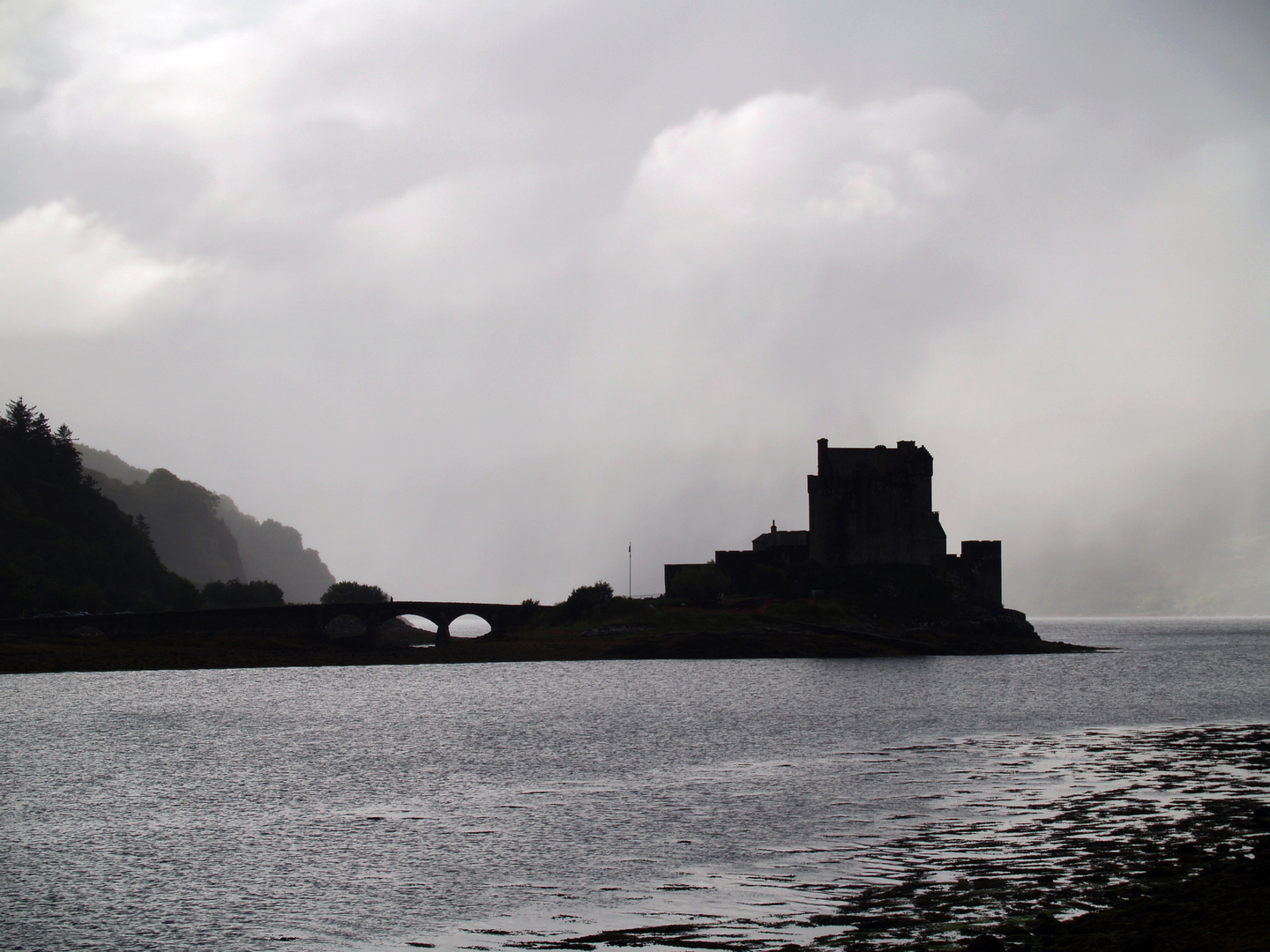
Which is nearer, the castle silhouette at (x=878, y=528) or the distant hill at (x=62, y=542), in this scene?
the distant hill at (x=62, y=542)

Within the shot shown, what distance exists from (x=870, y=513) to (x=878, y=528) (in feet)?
5.41

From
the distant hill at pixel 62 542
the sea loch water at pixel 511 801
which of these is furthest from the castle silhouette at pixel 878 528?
the distant hill at pixel 62 542

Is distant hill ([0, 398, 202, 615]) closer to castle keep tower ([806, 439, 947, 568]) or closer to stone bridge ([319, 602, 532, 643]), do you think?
stone bridge ([319, 602, 532, 643])

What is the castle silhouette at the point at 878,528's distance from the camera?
110688 millimetres

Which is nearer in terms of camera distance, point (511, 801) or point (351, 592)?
point (511, 801)

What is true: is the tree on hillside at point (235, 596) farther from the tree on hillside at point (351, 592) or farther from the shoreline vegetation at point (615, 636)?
the shoreline vegetation at point (615, 636)

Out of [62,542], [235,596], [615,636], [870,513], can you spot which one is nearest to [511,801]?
[615,636]

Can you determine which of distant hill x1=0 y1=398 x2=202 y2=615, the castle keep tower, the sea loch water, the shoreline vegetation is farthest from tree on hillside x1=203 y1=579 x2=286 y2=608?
the sea loch water

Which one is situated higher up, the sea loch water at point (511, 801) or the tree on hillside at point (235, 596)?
the tree on hillside at point (235, 596)

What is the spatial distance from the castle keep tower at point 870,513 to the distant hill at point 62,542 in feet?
213

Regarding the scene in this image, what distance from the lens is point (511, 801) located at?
29.6 meters

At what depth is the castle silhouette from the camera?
363 feet

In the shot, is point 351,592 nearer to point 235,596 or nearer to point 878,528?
point 235,596

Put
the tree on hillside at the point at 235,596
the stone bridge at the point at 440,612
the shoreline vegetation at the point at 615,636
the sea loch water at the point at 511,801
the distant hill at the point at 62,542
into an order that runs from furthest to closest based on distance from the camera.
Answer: the tree on hillside at the point at 235,596 < the stone bridge at the point at 440,612 < the distant hill at the point at 62,542 < the shoreline vegetation at the point at 615,636 < the sea loch water at the point at 511,801
